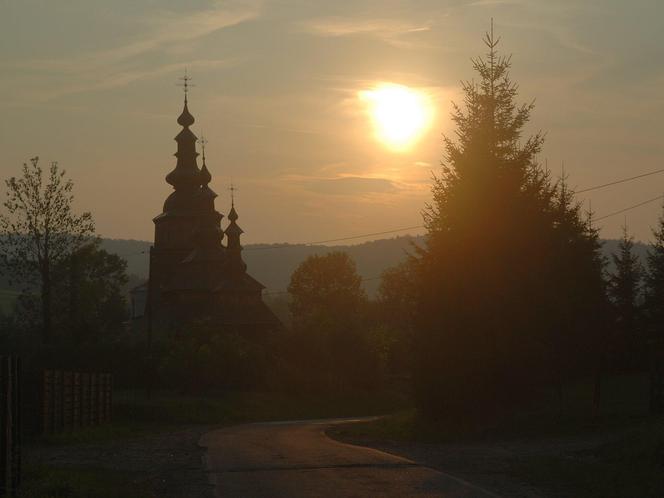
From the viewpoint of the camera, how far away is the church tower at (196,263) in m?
79.2

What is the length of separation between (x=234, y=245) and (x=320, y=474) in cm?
7012

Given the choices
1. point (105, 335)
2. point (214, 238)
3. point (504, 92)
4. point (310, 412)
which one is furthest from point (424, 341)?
point (214, 238)

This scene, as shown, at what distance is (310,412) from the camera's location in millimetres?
57625

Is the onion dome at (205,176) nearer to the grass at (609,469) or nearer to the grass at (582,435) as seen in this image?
the grass at (582,435)

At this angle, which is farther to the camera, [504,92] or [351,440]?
[504,92]

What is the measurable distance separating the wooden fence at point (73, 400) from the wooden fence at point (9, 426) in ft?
43.5

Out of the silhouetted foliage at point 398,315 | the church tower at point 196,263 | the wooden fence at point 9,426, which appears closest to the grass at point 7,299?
the silhouetted foliage at point 398,315

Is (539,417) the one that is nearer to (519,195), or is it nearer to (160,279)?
(519,195)

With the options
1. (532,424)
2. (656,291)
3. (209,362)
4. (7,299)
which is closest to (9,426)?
(532,424)

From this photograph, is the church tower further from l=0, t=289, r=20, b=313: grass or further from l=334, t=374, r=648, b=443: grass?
l=0, t=289, r=20, b=313: grass

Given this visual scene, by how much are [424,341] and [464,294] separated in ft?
5.82

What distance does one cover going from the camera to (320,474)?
1731 centimetres

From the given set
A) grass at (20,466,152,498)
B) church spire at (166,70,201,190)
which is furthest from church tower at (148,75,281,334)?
grass at (20,466,152,498)

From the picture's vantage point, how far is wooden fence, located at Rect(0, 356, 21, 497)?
13445mm
